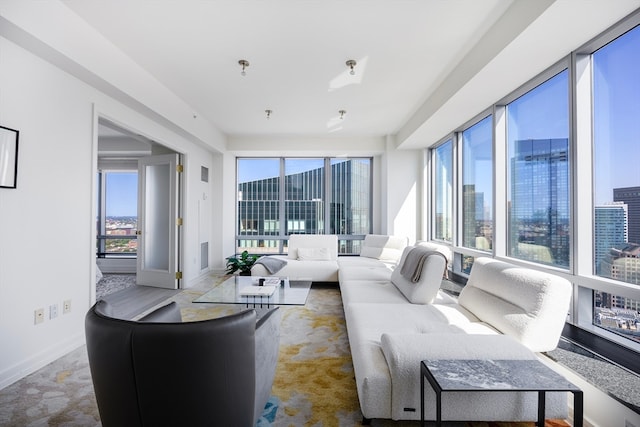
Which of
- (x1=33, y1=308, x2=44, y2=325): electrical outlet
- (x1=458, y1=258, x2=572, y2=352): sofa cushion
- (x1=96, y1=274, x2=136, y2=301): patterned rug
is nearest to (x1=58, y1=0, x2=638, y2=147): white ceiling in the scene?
(x1=458, y1=258, x2=572, y2=352): sofa cushion

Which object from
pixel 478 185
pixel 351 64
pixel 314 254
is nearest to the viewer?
pixel 351 64

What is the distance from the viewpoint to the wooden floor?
11.4 feet

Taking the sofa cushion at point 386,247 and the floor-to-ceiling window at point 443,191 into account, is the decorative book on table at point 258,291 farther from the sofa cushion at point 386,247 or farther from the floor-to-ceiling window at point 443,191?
the floor-to-ceiling window at point 443,191

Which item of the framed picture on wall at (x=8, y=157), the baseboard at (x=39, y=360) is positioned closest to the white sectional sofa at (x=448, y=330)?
the baseboard at (x=39, y=360)

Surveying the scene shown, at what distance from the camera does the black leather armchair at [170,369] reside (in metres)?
1.00

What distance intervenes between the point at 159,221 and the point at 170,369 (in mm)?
4216

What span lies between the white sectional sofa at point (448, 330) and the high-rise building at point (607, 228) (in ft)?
1.72

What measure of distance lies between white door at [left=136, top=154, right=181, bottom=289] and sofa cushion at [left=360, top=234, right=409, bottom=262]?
324 centimetres

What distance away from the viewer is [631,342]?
1726 millimetres

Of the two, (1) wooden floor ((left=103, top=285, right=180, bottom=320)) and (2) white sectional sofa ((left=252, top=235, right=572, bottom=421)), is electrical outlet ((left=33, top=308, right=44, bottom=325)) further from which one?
(2) white sectional sofa ((left=252, top=235, right=572, bottom=421))

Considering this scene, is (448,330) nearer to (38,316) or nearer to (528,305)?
(528,305)

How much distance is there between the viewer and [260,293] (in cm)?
276

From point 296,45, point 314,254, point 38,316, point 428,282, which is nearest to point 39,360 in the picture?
point 38,316

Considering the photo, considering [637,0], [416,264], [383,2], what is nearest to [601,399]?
[416,264]
